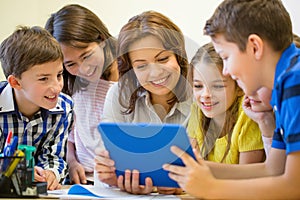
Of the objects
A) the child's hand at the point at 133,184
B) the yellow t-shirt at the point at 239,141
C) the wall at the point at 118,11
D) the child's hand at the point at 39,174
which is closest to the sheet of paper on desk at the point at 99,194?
the child's hand at the point at 133,184

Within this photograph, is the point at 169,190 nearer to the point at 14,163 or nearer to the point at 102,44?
the point at 14,163

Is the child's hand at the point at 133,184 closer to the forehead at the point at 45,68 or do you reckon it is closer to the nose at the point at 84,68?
the forehead at the point at 45,68

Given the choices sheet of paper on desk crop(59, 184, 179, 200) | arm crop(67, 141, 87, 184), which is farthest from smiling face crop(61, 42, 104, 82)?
sheet of paper on desk crop(59, 184, 179, 200)

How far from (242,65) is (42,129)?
0.65 m

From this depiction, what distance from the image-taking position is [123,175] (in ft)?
3.43

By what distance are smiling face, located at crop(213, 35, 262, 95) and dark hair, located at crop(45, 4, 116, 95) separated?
67 cm

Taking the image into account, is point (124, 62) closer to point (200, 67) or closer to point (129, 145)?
point (200, 67)

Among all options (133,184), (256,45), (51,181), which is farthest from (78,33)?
(256,45)

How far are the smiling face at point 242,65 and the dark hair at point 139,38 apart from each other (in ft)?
1.14

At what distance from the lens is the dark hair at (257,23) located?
0.91m

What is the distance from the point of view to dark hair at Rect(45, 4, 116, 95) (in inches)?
60.9

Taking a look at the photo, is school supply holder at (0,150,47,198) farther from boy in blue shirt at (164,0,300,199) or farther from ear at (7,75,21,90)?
ear at (7,75,21,90)

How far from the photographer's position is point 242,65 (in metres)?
0.92

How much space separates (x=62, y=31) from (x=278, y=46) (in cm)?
85
